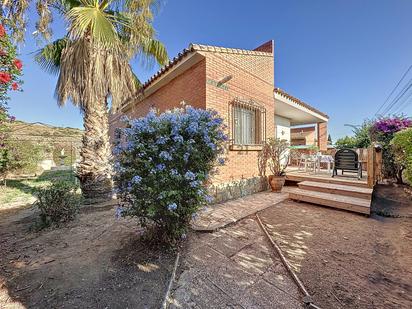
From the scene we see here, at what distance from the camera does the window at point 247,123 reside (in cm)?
643

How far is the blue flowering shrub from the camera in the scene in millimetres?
2600

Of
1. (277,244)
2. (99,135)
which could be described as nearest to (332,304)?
(277,244)

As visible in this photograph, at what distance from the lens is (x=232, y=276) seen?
2387mm

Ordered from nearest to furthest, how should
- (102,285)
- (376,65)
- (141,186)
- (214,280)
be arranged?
(102,285) → (214,280) → (141,186) → (376,65)

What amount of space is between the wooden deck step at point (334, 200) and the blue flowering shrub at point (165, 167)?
4.25 m

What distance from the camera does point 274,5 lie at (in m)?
8.52

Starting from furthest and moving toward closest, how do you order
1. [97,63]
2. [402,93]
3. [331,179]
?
[402,93] < [331,179] < [97,63]

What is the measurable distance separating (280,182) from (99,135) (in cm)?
692

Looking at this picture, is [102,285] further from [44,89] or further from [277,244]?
[44,89]

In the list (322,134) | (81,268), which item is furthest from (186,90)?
(322,134)

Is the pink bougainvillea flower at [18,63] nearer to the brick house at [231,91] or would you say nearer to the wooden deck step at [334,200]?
the brick house at [231,91]

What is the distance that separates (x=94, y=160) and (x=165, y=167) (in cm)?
455

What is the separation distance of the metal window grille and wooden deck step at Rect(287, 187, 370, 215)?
97.6 inches

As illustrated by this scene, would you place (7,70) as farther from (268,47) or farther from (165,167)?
(268,47)
